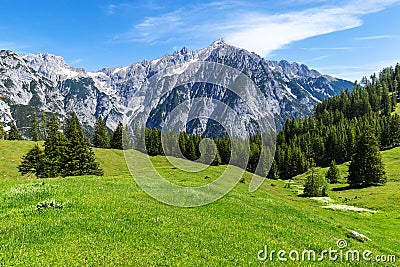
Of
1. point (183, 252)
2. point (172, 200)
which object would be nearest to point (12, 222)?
point (183, 252)

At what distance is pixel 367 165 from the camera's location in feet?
307

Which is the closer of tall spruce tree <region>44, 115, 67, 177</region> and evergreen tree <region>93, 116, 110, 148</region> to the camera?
tall spruce tree <region>44, 115, 67, 177</region>

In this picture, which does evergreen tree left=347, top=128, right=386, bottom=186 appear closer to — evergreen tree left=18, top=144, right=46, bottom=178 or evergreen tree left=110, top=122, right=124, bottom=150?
evergreen tree left=18, top=144, right=46, bottom=178

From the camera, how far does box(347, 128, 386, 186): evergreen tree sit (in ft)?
304

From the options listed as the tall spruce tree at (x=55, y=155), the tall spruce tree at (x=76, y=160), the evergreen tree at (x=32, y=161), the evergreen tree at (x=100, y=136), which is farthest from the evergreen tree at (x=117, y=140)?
the tall spruce tree at (x=55, y=155)

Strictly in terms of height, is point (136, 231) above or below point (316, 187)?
above

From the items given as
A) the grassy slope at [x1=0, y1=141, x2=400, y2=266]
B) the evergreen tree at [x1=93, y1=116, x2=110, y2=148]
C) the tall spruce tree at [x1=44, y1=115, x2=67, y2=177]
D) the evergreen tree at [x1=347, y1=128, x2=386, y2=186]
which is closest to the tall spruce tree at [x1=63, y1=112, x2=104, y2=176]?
the tall spruce tree at [x1=44, y1=115, x2=67, y2=177]

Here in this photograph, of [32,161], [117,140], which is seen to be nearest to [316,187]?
[32,161]

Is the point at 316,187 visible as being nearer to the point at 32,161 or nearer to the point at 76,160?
the point at 76,160

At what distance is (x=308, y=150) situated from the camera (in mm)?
165125

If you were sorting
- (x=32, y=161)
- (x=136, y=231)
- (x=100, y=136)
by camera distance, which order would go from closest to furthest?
(x=136, y=231) < (x=32, y=161) < (x=100, y=136)

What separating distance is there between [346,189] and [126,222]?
90840mm

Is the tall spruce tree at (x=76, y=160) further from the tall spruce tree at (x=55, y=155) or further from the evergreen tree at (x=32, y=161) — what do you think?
the evergreen tree at (x=32, y=161)

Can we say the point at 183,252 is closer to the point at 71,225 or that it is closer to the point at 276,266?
the point at 276,266
